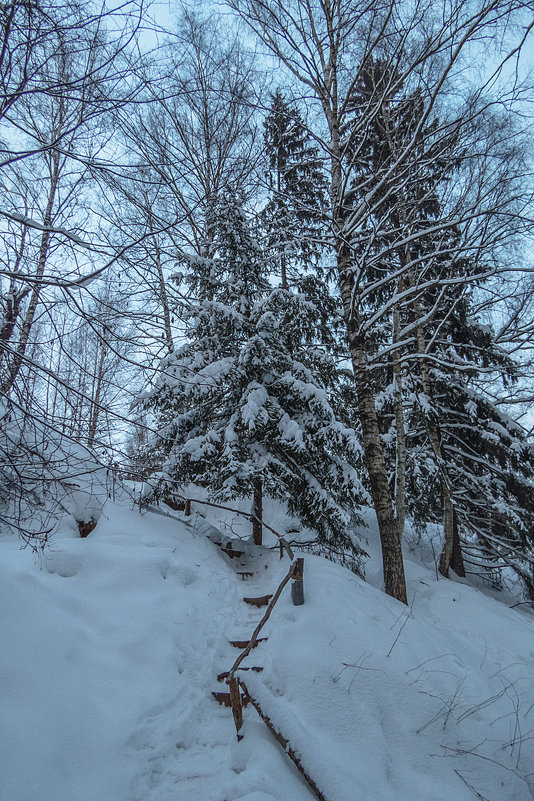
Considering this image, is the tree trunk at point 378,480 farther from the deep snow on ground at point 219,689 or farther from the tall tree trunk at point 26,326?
the tall tree trunk at point 26,326

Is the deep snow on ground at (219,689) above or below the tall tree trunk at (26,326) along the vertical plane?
below

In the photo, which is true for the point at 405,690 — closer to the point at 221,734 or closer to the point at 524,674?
the point at 221,734

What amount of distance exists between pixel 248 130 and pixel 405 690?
13.0 metres

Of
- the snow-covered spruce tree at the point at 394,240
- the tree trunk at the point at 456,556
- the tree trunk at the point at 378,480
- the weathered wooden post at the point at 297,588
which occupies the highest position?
the snow-covered spruce tree at the point at 394,240

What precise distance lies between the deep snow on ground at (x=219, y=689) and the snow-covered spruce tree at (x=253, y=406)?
76.8 inches

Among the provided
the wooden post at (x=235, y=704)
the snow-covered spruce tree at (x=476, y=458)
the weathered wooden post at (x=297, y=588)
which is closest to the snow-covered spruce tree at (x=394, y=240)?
the snow-covered spruce tree at (x=476, y=458)

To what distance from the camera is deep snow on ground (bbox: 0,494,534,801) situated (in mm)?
2162

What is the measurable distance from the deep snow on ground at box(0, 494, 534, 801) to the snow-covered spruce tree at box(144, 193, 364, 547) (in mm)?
1949

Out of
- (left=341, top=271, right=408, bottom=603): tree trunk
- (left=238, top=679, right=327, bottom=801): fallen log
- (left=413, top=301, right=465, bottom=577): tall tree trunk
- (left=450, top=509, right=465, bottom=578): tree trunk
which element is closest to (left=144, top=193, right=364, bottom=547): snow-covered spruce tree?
(left=341, top=271, right=408, bottom=603): tree trunk

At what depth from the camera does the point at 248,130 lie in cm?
1018

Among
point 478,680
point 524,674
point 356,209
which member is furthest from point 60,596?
point 356,209

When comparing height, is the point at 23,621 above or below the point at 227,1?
below

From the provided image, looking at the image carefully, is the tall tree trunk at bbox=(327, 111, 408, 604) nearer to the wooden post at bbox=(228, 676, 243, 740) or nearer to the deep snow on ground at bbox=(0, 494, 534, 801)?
the deep snow on ground at bbox=(0, 494, 534, 801)

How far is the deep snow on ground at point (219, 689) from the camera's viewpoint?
2162 millimetres
